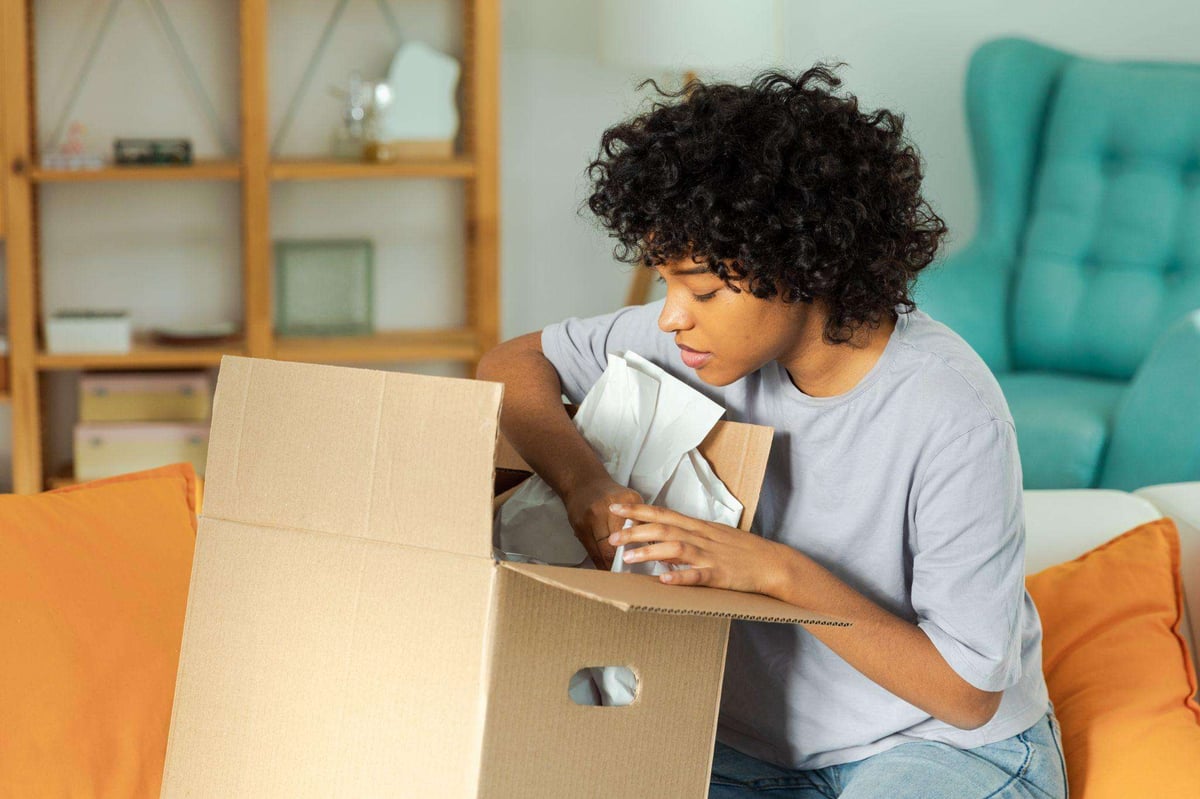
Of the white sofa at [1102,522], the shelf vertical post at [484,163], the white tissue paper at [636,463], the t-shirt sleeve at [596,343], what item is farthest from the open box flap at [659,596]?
the shelf vertical post at [484,163]

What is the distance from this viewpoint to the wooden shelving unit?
2744mm

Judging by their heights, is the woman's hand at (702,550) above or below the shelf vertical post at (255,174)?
below

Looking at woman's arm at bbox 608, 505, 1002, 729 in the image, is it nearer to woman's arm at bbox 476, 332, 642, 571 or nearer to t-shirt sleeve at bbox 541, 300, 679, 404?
woman's arm at bbox 476, 332, 642, 571

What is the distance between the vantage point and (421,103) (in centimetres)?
297

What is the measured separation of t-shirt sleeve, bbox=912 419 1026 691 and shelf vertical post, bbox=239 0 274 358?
2.10 meters

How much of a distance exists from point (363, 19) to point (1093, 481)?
1926 millimetres

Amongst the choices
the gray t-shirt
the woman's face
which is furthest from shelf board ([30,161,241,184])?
the woman's face

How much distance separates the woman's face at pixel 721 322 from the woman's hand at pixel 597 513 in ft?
0.42

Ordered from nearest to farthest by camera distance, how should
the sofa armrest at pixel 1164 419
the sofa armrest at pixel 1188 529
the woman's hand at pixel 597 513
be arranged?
the woman's hand at pixel 597 513
the sofa armrest at pixel 1188 529
the sofa armrest at pixel 1164 419

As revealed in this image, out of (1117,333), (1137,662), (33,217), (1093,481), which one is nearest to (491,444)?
(1137,662)

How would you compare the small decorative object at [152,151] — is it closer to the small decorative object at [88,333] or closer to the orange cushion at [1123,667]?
the small decorative object at [88,333]

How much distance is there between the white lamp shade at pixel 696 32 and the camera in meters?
2.60

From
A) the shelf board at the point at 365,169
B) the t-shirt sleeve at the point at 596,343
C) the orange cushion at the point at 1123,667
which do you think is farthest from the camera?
the shelf board at the point at 365,169

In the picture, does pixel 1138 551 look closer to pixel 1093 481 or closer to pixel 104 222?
pixel 1093 481
